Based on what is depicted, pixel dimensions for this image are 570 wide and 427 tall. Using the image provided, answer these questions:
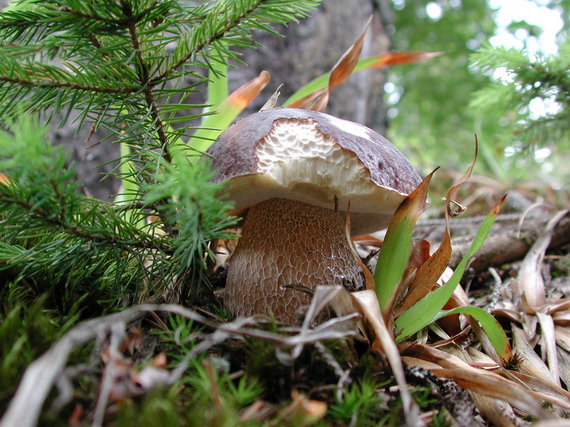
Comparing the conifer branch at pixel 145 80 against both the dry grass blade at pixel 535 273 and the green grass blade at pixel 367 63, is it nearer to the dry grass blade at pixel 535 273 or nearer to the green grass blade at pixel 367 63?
the green grass blade at pixel 367 63

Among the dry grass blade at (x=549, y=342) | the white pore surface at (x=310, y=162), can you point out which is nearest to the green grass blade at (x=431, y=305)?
the white pore surface at (x=310, y=162)

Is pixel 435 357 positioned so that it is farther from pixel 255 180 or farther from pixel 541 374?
pixel 255 180

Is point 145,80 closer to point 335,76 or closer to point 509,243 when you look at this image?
point 335,76

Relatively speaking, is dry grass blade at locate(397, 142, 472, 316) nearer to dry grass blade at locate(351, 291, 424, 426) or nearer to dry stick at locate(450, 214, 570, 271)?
dry grass blade at locate(351, 291, 424, 426)

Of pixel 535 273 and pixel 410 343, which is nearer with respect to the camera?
pixel 410 343

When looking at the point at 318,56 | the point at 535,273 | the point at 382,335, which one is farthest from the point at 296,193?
the point at 318,56

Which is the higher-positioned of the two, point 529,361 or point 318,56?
point 318,56

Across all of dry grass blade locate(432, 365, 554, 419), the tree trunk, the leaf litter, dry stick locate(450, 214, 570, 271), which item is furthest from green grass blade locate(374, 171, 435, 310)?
the tree trunk
